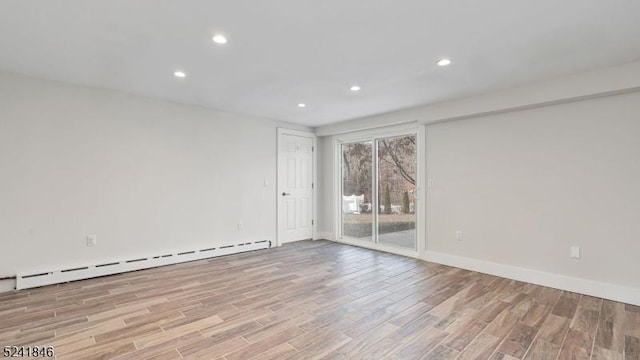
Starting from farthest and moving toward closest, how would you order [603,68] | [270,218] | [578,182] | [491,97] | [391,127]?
[270,218] → [391,127] → [491,97] → [578,182] → [603,68]

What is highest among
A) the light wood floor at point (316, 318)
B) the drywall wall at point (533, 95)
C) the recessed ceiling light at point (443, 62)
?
the recessed ceiling light at point (443, 62)

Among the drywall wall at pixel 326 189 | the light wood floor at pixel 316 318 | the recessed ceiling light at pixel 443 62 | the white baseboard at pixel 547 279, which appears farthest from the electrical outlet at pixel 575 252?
the drywall wall at pixel 326 189

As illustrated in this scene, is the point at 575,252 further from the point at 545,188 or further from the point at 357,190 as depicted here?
the point at 357,190

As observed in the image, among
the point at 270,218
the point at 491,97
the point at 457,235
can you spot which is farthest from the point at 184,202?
the point at 491,97

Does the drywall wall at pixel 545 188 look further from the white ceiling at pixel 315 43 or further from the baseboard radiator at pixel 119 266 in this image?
the baseboard radiator at pixel 119 266

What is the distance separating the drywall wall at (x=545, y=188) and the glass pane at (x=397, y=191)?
0.40 metres

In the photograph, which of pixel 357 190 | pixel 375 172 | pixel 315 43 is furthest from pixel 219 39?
pixel 357 190

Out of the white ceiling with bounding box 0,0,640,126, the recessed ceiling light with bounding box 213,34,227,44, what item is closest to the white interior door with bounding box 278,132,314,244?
the white ceiling with bounding box 0,0,640,126

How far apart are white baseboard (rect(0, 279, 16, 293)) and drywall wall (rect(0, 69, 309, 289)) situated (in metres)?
0.08

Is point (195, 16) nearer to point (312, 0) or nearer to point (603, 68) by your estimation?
point (312, 0)

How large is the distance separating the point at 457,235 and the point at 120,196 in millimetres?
4499

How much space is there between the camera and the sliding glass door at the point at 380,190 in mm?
4996

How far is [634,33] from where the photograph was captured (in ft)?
7.65

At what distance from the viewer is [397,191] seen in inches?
204
